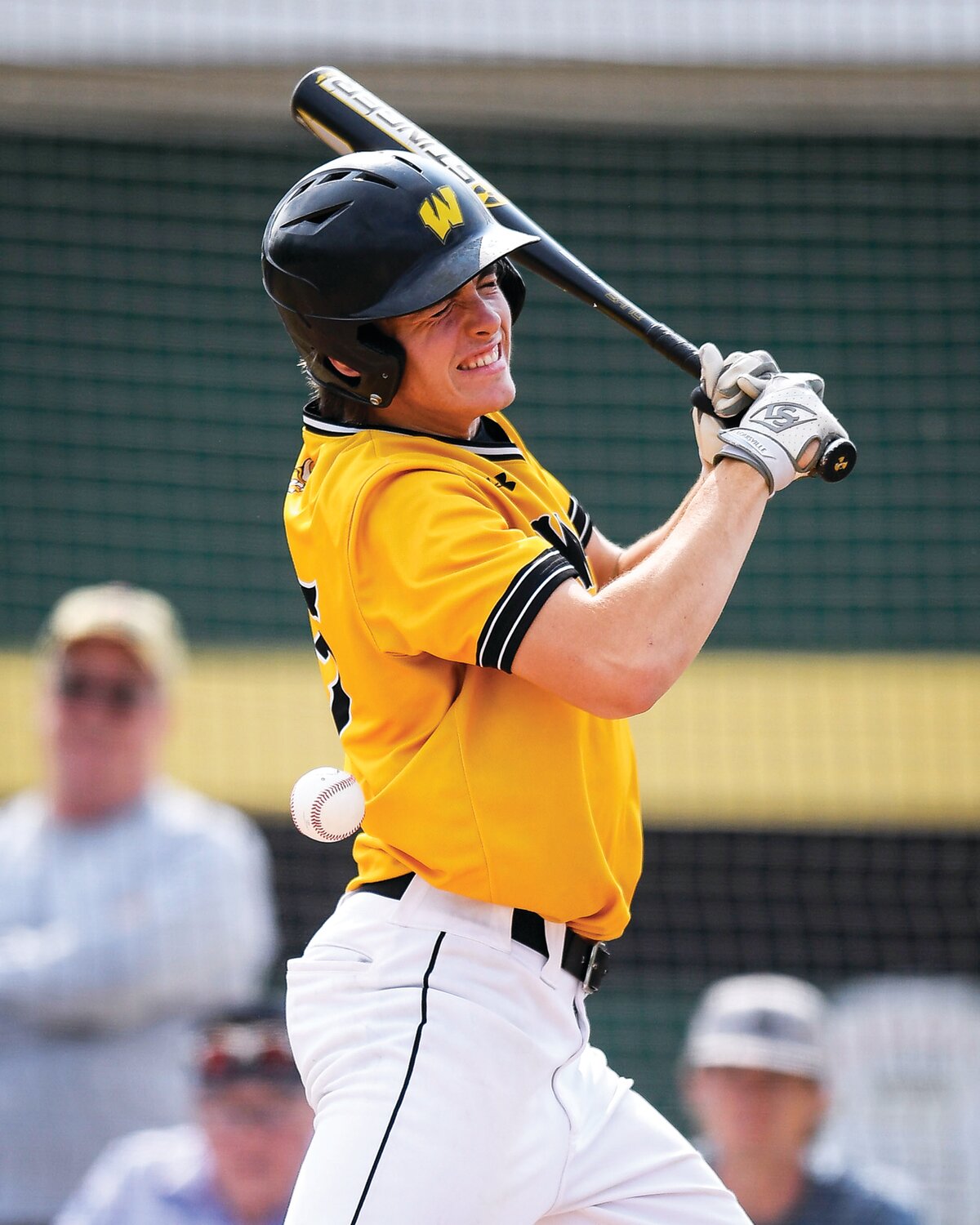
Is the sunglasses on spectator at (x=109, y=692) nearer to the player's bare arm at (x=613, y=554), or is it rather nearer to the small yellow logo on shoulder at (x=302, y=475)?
the player's bare arm at (x=613, y=554)

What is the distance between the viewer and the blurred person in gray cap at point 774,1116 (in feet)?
12.0

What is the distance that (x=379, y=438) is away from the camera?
79.4 inches

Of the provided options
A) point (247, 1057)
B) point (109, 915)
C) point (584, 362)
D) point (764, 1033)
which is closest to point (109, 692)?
point (109, 915)

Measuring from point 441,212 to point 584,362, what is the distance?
4.66 meters

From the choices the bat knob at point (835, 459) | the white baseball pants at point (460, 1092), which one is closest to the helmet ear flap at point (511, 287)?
the bat knob at point (835, 459)

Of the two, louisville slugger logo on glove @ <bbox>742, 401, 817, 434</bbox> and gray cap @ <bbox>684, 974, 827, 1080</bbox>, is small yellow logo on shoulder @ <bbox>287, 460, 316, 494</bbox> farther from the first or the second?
gray cap @ <bbox>684, 974, 827, 1080</bbox>

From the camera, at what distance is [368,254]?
78.7 inches

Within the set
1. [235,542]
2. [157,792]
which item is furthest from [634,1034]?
[235,542]

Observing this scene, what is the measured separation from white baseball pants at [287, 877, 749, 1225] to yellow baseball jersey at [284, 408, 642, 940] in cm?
7

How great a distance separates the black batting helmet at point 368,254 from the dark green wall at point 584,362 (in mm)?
4456

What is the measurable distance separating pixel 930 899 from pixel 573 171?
3026 millimetres

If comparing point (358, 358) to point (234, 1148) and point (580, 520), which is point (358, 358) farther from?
point (234, 1148)

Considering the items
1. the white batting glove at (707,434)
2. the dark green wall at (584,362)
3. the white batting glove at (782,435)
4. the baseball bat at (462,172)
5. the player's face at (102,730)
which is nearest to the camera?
the white batting glove at (782,435)

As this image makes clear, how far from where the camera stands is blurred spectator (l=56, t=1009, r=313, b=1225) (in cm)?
363
